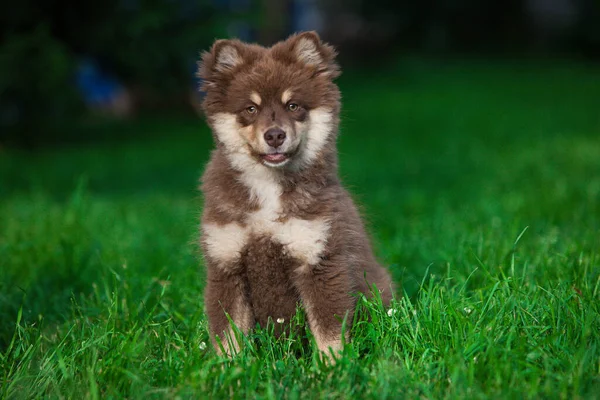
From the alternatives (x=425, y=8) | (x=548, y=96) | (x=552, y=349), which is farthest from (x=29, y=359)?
(x=425, y=8)

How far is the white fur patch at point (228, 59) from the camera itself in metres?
3.63

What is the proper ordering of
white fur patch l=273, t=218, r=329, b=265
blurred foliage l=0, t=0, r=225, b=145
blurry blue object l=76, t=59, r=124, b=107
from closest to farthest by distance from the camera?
white fur patch l=273, t=218, r=329, b=265 < blurred foliage l=0, t=0, r=225, b=145 < blurry blue object l=76, t=59, r=124, b=107

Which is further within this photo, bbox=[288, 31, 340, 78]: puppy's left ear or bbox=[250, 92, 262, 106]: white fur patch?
bbox=[288, 31, 340, 78]: puppy's left ear

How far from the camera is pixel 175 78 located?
12.5m

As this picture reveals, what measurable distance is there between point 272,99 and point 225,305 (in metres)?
1.01

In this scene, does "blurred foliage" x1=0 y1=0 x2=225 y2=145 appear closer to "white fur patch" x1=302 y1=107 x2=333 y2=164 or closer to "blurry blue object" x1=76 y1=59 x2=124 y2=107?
"blurry blue object" x1=76 y1=59 x2=124 y2=107

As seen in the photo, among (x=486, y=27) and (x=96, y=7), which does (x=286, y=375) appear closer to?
(x=96, y=7)

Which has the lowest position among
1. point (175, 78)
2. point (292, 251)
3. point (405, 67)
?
point (405, 67)

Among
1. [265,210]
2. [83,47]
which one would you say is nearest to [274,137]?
[265,210]

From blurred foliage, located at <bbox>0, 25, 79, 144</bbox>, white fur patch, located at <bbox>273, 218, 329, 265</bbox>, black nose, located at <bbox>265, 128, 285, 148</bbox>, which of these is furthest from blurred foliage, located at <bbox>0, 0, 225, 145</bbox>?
white fur patch, located at <bbox>273, 218, 329, 265</bbox>

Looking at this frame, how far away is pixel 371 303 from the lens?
3533 mm

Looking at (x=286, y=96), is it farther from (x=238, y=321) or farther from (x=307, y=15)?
(x=307, y=15)

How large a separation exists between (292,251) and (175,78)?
9624 mm

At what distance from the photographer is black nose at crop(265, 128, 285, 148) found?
11.3 ft
